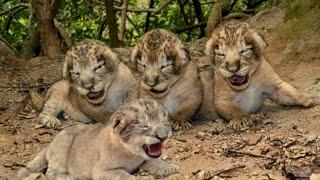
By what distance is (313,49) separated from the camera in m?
10.4

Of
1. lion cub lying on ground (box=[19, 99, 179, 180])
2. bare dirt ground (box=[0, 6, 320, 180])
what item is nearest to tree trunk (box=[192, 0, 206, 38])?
bare dirt ground (box=[0, 6, 320, 180])

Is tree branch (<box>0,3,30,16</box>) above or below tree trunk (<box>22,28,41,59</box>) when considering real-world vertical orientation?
above

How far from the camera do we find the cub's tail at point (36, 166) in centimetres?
722

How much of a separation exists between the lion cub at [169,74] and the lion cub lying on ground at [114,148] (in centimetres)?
135

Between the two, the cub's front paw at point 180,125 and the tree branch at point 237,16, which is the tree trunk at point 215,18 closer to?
the tree branch at point 237,16

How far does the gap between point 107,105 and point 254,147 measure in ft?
6.22

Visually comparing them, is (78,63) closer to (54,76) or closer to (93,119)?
(93,119)

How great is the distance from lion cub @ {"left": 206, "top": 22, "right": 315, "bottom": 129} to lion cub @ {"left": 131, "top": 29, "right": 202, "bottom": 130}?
26 centimetres

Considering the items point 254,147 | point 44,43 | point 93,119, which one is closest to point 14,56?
point 44,43

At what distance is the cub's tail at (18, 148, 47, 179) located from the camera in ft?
23.7

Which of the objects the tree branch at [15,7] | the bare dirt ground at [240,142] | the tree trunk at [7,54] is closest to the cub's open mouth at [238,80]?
the bare dirt ground at [240,142]

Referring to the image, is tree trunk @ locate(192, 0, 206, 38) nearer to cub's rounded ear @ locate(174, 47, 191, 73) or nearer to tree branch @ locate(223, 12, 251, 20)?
tree branch @ locate(223, 12, 251, 20)

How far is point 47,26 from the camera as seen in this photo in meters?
12.8

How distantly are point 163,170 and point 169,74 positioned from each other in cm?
190
